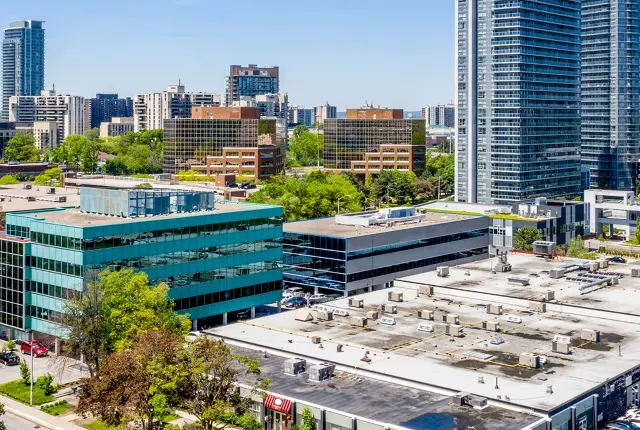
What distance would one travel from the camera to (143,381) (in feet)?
172

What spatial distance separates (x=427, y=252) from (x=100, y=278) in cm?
5502

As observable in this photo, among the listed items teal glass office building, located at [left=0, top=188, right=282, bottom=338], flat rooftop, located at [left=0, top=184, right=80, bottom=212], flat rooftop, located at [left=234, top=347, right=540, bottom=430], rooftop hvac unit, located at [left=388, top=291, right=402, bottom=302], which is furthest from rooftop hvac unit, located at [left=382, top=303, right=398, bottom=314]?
flat rooftop, located at [left=0, top=184, right=80, bottom=212]

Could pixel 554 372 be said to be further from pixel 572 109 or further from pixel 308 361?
pixel 572 109

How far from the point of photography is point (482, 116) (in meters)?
182

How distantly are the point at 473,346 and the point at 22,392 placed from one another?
37.0 m

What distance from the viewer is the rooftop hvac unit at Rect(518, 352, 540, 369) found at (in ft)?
203

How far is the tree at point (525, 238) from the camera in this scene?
440 ft

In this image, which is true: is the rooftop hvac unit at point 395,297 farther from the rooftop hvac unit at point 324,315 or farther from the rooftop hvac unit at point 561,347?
the rooftop hvac unit at point 561,347

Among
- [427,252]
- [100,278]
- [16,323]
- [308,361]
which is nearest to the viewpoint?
[308,361]

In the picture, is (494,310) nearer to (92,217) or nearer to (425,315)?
(425,315)

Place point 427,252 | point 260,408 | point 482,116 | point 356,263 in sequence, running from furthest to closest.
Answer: point 482,116, point 427,252, point 356,263, point 260,408

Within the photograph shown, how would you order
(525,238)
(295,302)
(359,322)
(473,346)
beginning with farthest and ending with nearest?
(525,238), (295,302), (359,322), (473,346)

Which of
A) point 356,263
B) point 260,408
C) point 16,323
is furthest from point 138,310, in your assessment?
point 356,263

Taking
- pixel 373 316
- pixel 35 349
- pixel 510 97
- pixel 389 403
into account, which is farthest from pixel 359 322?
pixel 510 97
